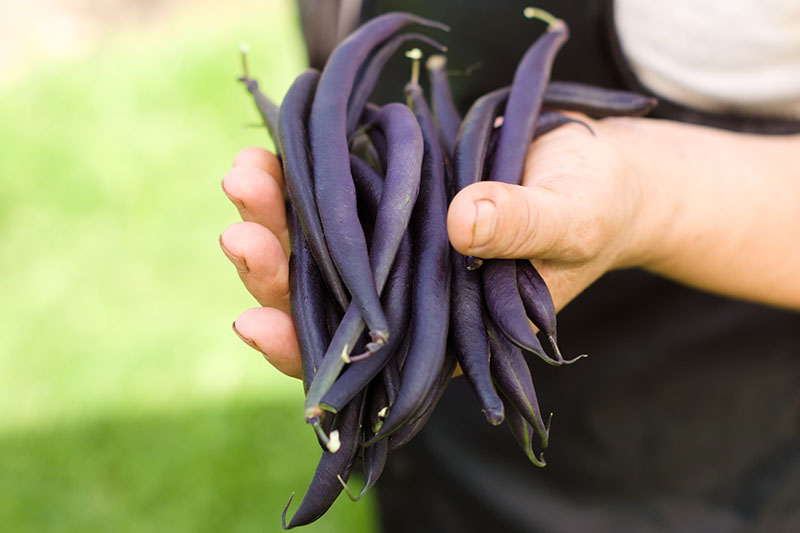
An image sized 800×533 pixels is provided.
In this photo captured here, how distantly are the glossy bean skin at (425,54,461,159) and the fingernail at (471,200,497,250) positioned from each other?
36cm

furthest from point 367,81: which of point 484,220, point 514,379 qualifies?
point 514,379

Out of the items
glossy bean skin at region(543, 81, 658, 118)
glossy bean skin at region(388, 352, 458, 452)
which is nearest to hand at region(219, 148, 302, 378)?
glossy bean skin at region(388, 352, 458, 452)

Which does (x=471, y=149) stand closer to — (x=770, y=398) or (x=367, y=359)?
(x=367, y=359)

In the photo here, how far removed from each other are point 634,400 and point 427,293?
39.4 inches

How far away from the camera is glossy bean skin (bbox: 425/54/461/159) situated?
4.59ft

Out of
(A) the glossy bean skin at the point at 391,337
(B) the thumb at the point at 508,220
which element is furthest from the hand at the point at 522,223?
(A) the glossy bean skin at the point at 391,337

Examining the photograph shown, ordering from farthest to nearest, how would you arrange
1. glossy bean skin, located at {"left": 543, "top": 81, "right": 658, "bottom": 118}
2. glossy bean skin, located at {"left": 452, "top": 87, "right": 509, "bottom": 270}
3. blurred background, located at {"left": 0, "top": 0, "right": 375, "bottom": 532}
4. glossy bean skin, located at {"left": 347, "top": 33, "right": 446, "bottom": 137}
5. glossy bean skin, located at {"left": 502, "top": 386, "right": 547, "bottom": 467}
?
blurred background, located at {"left": 0, "top": 0, "right": 375, "bottom": 532} < glossy bean skin, located at {"left": 543, "top": 81, "right": 658, "bottom": 118} < glossy bean skin, located at {"left": 347, "top": 33, "right": 446, "bottom": 137} < glossy bean skin, located at {"left": 452, "top": 87, "right": 509, "bottom": 270} < glossy bean skin, located at {"left": 502, "top": 386, "right": 547, "bottom": 467}

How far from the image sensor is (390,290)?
1089 millimetres

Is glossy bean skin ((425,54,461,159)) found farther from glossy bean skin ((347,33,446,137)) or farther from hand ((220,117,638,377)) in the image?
hand ((220,117,638,377))

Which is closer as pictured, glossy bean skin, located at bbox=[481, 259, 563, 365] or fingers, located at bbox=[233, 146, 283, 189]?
glossy bean skin, located at bbox=[481, 259, 563, 365]

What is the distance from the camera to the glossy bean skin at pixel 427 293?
1.00m

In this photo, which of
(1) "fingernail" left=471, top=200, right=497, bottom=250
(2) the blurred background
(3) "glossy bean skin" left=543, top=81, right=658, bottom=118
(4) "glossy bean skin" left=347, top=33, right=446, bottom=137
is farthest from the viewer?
(2) the blurred background

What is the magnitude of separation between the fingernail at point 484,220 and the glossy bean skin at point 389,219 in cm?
15

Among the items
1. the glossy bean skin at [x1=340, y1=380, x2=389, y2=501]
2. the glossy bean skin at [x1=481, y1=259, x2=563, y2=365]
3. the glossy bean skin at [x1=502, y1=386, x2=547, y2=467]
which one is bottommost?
the glossy bean skin at [x1=502, y1=386, x2=547, y2=467]
